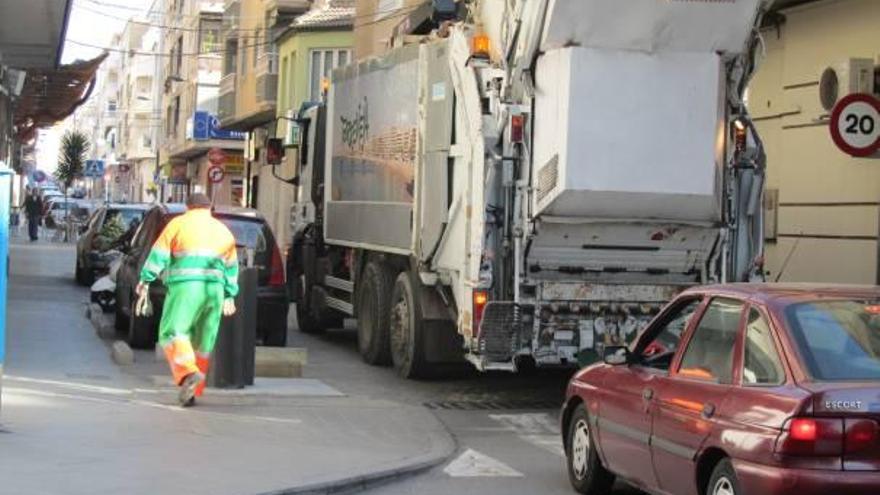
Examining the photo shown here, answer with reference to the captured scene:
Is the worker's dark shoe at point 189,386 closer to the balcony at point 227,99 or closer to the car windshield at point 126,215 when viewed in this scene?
the car windshield at point 126,215

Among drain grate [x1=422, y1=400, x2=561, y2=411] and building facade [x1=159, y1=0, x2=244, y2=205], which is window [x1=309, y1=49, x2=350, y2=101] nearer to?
building facade [x1=159, y1=0, x2=244, y2=205]

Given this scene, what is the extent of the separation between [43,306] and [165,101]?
57756mm

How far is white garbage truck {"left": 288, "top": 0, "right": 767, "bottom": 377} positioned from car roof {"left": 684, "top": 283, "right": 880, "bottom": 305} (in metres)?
2.49

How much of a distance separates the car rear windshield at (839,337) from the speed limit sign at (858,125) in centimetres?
548

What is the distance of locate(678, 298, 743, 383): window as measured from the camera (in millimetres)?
6297

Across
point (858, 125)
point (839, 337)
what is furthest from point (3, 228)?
point (858, 125)

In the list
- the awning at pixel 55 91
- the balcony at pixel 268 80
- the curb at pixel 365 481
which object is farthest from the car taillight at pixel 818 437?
the balcony at pixel 268 80

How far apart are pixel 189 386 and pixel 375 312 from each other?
4000mm

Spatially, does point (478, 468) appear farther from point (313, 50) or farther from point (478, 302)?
point (313, 50)

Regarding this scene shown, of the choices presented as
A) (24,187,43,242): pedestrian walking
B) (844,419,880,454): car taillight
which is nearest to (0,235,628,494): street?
(844,419,880,454): car taillight

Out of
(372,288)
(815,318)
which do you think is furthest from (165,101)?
(815,318)

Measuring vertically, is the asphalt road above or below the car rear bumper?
below

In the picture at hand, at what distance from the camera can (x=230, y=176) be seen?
2044 inches

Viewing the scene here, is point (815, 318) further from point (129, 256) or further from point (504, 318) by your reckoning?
point (129, 256)
